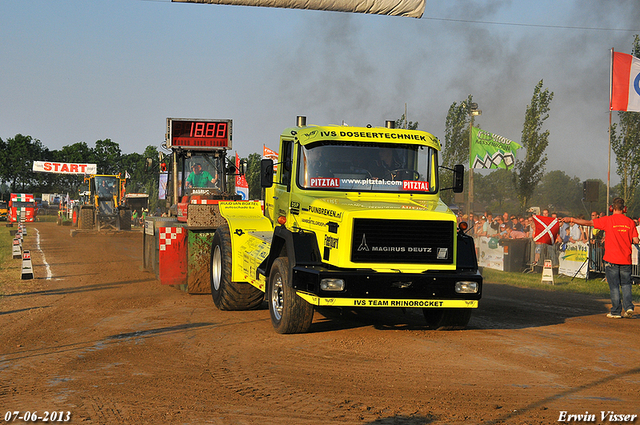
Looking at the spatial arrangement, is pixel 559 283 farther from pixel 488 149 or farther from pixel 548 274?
pixel 488 149

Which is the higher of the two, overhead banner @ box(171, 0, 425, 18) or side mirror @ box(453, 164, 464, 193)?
overhead banner @ box(171, 0, 425, 18)

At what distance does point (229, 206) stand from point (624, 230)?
667 centimetres

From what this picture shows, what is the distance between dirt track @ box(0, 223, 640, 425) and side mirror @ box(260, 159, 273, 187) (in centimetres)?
211

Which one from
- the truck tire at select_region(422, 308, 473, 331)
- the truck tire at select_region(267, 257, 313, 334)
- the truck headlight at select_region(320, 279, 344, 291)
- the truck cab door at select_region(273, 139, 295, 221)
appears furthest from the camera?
the truck cab door at select_region(273, 139, 295, 221)

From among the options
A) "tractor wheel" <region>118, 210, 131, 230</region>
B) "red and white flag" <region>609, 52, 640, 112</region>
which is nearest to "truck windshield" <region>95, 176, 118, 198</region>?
"tractor wheel" <region>118, 210, 131, 230</region>

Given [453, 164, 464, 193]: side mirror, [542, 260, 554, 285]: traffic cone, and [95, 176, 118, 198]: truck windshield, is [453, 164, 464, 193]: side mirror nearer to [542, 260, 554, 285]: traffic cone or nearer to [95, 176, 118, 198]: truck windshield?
[542, 260, 554, 285]: traffic cone

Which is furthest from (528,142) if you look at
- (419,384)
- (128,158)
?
(128,158)

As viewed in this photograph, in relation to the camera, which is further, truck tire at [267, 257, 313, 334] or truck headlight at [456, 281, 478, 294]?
truck tire at [267, 257, 313, 334]

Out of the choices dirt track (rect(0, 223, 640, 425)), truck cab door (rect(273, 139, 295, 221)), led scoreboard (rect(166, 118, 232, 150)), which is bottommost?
dirt track (rect(0, 223, 640, 425))

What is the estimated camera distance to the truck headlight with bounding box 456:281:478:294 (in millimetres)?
8373

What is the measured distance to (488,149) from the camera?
81.7 feet

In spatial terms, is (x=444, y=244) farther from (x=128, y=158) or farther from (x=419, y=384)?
(x=128, y=158)

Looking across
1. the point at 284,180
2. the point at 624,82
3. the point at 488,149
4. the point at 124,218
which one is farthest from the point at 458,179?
the point at 124,218

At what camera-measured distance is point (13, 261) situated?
20234 mm
